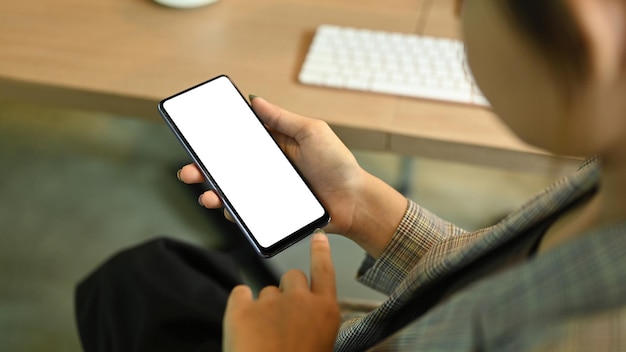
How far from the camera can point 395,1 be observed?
3.22ft

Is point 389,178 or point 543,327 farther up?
point 543,327

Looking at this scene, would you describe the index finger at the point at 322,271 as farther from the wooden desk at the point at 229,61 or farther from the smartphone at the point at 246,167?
the wooden desk at the point at 229,61

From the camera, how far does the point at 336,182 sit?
0.71m

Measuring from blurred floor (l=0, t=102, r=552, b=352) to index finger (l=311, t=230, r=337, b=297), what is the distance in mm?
629

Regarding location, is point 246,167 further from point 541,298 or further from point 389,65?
point 541,298

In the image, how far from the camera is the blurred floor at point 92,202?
1.23 metres

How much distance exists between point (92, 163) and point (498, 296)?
4.11 ft

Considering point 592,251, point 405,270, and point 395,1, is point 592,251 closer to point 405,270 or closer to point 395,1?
point 405,270

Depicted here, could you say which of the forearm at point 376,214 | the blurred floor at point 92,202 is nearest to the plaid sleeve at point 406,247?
the forearm at point 376,214

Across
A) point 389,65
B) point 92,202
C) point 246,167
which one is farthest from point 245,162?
point 92,202

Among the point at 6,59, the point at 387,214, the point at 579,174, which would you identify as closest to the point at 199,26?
the point at 6,59

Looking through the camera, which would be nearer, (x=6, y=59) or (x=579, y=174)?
(x=579, y=174)

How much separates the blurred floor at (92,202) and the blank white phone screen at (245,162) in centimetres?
59

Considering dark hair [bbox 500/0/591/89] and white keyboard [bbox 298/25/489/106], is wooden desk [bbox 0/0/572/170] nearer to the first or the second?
white keyboard [bbox 298/25/489/106]
